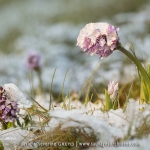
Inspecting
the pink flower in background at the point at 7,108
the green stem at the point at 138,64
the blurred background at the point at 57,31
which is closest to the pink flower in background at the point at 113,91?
the green stem at the point at 138,64

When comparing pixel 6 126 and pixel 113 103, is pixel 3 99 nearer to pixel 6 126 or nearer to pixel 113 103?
pixel 6 126

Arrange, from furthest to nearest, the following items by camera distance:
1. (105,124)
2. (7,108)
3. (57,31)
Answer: (57,31)
(7,108)
(105,124)

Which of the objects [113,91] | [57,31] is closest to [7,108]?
[113,91]

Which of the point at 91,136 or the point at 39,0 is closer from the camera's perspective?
the point at 91,136

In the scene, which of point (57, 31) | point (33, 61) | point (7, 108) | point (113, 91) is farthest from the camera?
point (57, 31)

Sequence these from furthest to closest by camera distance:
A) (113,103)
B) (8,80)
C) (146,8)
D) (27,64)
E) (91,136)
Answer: (146,8)
(8,80)
(27,64)
(113,103)
(91,136)

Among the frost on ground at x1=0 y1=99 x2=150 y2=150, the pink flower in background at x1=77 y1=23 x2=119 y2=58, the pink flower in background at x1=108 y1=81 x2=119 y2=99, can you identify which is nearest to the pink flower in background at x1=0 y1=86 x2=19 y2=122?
the frost on ground at x1=0 y1=99 x2=150 y2=150

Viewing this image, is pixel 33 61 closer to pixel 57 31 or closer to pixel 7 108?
pixel 7 108

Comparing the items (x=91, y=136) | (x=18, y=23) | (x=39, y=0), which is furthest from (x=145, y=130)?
(x=39, y=0)
